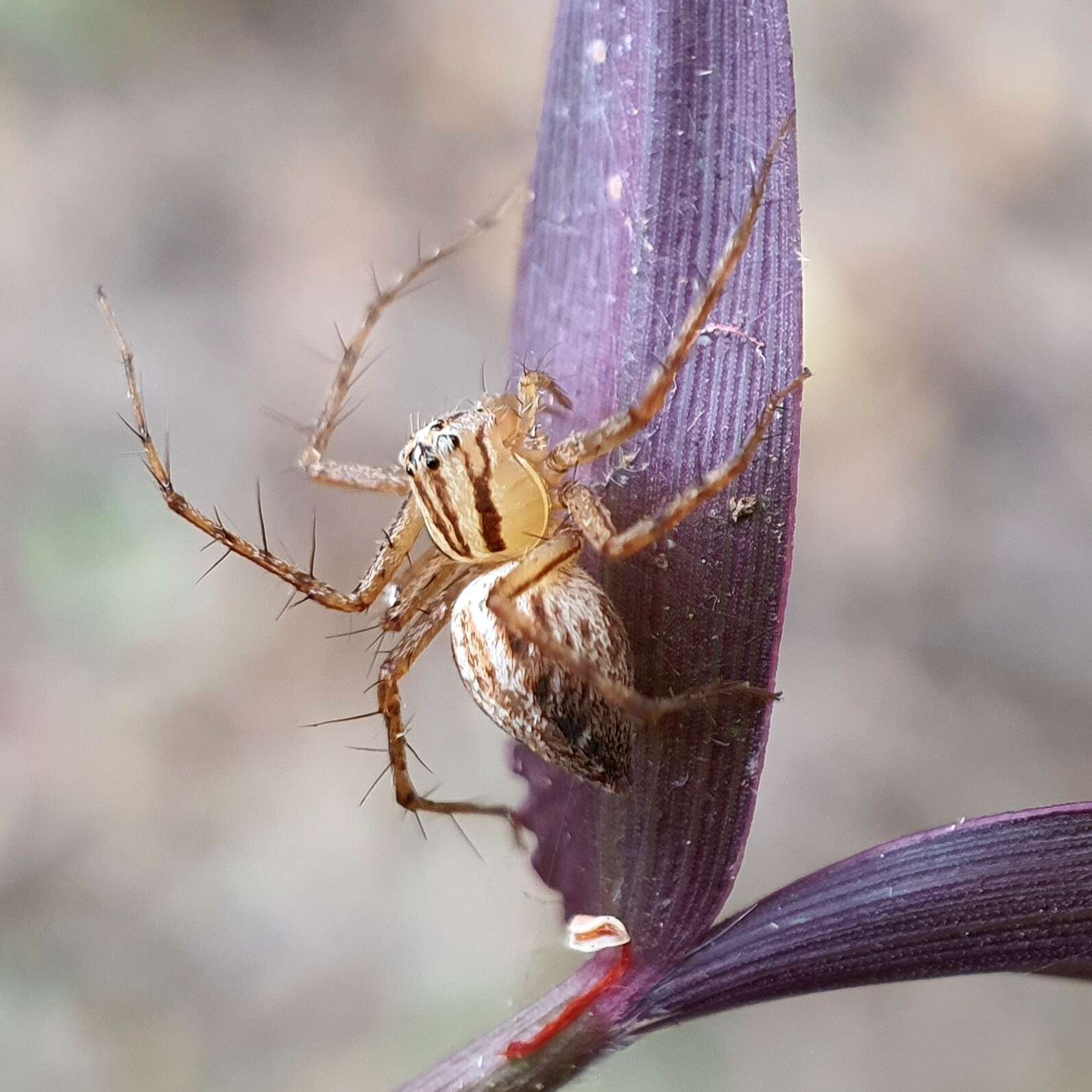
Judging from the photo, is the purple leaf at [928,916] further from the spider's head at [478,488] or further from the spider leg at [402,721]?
the spider's head at [478,488]

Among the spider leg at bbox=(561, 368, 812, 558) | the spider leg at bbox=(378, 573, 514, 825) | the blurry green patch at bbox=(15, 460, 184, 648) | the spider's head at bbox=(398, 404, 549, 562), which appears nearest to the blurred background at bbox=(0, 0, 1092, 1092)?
the blurry green patch at bbox=(15, 460, 184, 648)

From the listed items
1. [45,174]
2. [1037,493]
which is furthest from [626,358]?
[45,174]

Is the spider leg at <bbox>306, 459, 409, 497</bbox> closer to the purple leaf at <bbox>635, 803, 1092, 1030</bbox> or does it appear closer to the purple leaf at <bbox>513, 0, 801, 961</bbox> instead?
the purple leaf at <bbox>513, 0, 801, 961</bbox>

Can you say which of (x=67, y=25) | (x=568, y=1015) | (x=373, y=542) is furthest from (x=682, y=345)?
(x=67, y=25)

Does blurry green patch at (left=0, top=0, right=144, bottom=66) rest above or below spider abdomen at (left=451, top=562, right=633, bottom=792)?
above

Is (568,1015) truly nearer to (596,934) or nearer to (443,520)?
(596,934)

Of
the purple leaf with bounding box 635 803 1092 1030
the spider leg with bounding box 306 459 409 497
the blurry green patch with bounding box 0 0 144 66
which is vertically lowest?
the purple leaf with bounding box 635 803 1092 1030

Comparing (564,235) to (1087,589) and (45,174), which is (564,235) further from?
(45,174)
